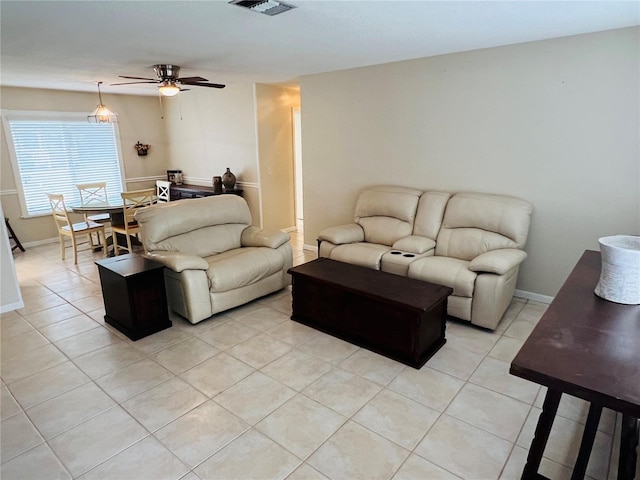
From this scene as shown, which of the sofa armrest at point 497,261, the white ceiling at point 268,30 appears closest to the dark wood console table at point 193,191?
the white ceiling at point 268,30

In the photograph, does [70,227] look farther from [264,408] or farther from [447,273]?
[447,273]

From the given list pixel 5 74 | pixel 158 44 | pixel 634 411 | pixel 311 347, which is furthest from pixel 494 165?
pixel 5 74

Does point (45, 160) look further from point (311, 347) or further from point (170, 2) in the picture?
point (311, 347)

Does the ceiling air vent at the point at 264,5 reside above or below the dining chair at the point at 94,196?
above

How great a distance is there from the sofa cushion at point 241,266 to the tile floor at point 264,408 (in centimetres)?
38

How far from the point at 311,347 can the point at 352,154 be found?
8.77 ft

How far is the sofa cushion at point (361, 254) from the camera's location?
12.2 ft

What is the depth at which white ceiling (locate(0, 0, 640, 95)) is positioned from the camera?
2443mm

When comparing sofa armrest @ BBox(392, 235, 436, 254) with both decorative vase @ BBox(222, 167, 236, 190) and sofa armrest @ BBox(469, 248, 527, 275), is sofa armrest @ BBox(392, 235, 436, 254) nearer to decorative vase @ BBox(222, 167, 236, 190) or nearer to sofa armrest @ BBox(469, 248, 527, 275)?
sofa armrest @ BBox(469, 248, 527, 275)

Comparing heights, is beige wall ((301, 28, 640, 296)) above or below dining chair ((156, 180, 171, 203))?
above

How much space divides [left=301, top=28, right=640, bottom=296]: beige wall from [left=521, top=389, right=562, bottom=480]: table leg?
8.17 feet

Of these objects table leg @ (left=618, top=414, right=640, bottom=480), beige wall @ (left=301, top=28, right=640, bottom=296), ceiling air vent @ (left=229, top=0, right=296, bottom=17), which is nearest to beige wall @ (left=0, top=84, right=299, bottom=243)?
beige wall @ (left=301, top=28, right=640, bottom=296)

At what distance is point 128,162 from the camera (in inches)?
282

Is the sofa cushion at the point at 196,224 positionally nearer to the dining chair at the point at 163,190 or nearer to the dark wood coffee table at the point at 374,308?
the dark wood coffee table at the point at 374,308
